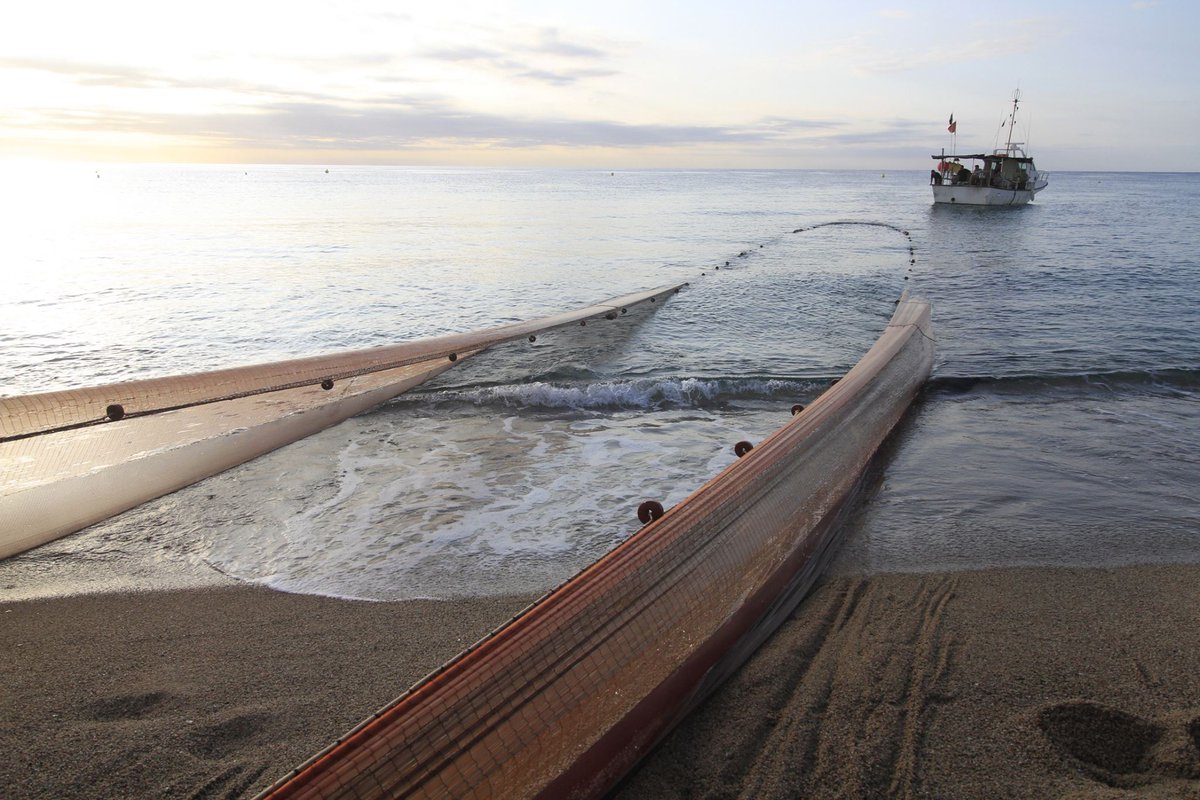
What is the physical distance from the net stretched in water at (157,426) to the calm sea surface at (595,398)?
0.77ft

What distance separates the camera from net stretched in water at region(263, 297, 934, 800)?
8.29 ft

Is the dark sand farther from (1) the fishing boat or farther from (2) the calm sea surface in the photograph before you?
(1) the fishing boat

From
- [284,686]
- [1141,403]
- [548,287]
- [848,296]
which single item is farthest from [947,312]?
[284,686]

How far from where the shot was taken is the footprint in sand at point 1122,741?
9.44 feet

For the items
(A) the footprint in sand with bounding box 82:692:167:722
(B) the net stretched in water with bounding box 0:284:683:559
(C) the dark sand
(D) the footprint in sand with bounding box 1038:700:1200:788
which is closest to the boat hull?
(B) the net stretched in water with bounding box 0:284:683:559

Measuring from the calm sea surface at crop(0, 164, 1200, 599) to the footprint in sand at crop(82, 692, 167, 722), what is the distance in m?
1.43

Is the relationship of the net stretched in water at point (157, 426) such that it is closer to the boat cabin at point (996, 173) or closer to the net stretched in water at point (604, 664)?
the net stretched in water at point (604, 664)

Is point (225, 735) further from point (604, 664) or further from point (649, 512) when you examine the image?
point (649, 512)

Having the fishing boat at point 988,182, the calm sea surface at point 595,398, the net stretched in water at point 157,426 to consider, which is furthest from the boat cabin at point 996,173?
the net stretched in water at point 157,426

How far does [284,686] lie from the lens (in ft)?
12.4

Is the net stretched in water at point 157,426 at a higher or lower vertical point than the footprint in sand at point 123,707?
higher

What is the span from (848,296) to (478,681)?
1740 centimetres

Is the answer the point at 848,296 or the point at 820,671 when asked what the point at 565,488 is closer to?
the point at 820,671

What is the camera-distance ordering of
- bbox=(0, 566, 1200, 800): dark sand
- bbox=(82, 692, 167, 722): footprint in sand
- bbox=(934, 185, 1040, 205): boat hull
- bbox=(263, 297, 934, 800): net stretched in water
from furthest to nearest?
bbox=(934, 185, 1040, 205): boat hull < bbox=(82, 692, 167, 722): footprint in sand < bbox=(0, 566, 1200, 800): dark sand < bbox=(263, 297, 934, 800): net stretched in water
